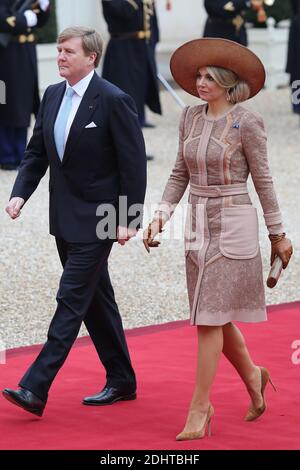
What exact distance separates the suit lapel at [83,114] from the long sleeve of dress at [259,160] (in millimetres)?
606

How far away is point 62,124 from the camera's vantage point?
5168mm

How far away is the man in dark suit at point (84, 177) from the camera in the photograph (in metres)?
5.06

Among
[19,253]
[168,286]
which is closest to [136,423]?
[168,286]

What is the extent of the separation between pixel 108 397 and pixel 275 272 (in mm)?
885

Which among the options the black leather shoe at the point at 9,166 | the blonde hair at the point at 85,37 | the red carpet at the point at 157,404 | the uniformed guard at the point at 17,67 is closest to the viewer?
the red carpet at the point at 157,404

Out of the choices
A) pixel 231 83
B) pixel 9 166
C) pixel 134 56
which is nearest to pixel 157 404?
pixel 231 83

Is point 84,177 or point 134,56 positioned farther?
point 134,56

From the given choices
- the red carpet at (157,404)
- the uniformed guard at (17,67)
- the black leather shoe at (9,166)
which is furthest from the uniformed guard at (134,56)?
the red carpet at (157,404)

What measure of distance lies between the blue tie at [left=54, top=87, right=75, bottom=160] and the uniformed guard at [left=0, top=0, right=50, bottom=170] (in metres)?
5.91

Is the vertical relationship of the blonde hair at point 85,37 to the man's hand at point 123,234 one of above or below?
above

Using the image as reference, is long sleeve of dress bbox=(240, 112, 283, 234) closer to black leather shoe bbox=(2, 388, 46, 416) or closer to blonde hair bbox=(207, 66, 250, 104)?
blonde hair bbox=(207, 66, 250, 104)

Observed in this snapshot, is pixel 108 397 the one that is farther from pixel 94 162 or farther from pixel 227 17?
pixel 227 17

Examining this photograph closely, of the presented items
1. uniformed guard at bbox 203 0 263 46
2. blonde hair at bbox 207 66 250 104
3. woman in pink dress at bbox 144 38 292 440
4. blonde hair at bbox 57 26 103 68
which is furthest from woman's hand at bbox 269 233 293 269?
uniformed guard at bbox 203 0 263 46

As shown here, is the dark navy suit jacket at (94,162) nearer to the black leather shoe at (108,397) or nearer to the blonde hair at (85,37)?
the blonde hair at (85,37)
